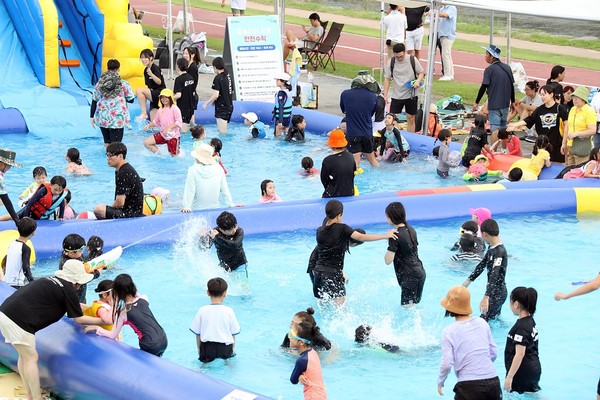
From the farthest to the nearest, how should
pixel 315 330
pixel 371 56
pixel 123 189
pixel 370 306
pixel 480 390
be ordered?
1. pixel 371 56
2. pixel 123 189
3. pixel 370 306
4. pixel 315 330
5. pixel 480 390

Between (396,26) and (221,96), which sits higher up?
(396,26)

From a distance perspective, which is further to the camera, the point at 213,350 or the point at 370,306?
the point at 370,306

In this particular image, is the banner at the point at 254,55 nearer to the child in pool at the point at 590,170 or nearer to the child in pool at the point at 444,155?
the child in pool at the point at 444,155

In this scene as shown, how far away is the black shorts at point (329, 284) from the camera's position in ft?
29.5

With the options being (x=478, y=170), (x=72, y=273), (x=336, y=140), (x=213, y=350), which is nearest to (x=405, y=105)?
(x=478, y=170)

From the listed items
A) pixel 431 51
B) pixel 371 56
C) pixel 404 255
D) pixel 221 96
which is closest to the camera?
pixel 404 255

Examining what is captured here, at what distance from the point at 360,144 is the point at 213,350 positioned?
6.53 metres

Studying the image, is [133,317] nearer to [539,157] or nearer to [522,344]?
[522,344]

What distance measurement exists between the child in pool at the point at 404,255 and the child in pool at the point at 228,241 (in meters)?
1.48

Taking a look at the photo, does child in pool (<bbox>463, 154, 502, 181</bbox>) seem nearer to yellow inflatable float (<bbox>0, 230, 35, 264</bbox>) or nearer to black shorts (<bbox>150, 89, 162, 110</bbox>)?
black shorts (<bbox>150, 89, 162, 110</bbox>)

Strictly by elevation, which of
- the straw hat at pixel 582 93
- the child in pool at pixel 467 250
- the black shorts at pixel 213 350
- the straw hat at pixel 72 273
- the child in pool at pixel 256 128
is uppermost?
the straw hat at pixel 582 93

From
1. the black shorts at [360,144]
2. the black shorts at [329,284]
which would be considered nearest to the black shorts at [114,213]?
the black shorts at [329,284]

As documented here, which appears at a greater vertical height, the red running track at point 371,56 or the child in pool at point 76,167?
the red running track at point 371,56

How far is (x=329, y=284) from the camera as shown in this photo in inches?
356
